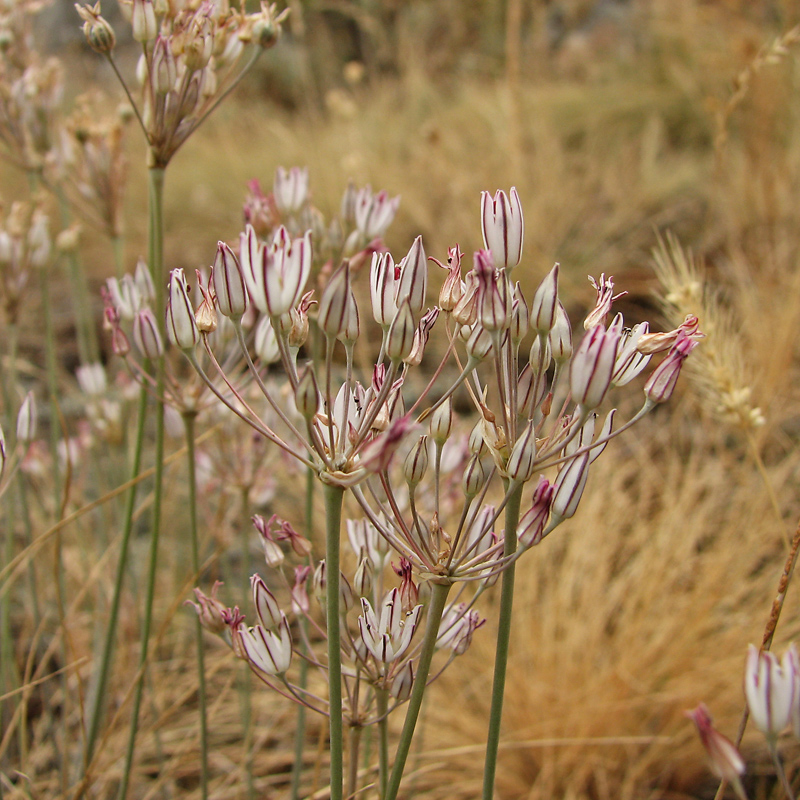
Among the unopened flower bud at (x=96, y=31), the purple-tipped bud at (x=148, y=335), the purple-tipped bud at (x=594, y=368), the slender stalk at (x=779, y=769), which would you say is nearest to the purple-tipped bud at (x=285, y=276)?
the purple-tipped bud at (x=594, y=368)

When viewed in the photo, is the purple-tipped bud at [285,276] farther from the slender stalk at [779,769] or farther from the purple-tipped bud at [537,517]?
the slender stalk at [779,769]

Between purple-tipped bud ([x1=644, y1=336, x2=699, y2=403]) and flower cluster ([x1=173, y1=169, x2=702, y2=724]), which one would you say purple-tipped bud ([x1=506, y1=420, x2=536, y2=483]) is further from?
purple-tipped bud ([x1=644, y1=336, x2=699, y2=403])

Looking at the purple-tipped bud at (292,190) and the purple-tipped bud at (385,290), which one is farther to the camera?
the purple-tipped bud at (292,190)

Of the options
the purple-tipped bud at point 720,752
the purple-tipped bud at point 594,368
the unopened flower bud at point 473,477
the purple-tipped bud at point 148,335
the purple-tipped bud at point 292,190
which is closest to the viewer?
the purple-tipped bud at point 720,752

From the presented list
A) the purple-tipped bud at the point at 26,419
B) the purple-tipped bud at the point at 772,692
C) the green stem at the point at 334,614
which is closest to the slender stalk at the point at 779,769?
the purple-tipped bud at the point at 772,692

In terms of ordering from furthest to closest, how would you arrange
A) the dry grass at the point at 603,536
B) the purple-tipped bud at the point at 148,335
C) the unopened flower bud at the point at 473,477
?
the dry grass at the point at 603,536 → the purple-tipped bud at the point at 148,335 → the unopened flower bud at the point at 473,477

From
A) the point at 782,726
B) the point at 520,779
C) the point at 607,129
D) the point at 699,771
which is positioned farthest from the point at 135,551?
the point at 607,129

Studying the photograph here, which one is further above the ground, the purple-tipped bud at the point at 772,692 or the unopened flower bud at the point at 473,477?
the unopened flower bud at the point at 473,477

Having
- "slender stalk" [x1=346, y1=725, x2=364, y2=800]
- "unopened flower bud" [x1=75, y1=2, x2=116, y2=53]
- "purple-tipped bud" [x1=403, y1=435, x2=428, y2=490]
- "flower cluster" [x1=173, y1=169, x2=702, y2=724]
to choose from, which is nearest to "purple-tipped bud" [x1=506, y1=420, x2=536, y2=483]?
"flower cluster" [x1=173, y1=169, x2=702, y2=724]
